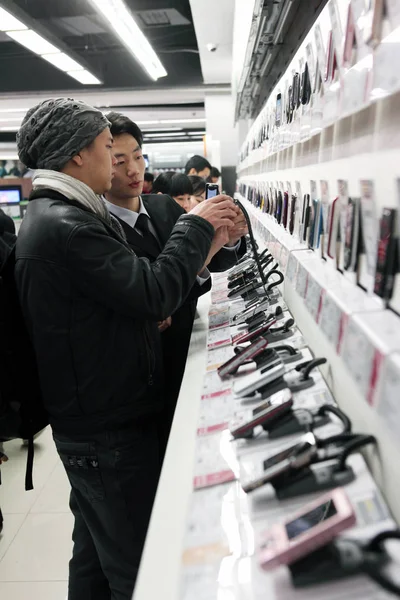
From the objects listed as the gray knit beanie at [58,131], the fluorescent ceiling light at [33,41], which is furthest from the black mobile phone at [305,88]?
the fluorescent ceiling light at [33,41]

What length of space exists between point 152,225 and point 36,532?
1.65 m

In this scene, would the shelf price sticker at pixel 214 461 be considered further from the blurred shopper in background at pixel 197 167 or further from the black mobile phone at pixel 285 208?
the blurred shopper in background at pixel 197 167

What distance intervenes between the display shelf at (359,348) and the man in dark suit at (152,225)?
2.22 ft

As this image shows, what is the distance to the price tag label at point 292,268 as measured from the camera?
113cm

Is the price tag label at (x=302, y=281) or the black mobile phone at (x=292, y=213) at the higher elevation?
the black mobile phone at (x=292, y=213)

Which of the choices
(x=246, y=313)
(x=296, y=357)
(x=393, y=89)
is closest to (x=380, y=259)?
(x=393, y=89)

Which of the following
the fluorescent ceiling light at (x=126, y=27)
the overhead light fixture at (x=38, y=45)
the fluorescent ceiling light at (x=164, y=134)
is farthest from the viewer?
the fluorescent ceiling light at (x=164, y=134)

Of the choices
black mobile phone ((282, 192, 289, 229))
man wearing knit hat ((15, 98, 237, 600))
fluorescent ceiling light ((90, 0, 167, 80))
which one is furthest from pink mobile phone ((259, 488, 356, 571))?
fluorescent ceiling light ((90, 0, 167, 80))

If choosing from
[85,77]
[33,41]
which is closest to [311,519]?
[33,41]

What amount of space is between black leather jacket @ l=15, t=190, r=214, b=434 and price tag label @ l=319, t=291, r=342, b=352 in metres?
0.54

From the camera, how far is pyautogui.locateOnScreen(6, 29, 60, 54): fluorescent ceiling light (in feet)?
17.5

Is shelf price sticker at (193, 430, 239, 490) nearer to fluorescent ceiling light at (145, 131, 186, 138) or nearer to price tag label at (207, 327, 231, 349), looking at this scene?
price tag label at (207, 327, 231, 349)

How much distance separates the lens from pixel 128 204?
1863 millimetres

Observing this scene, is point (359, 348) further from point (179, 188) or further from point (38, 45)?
point (38, 45)
